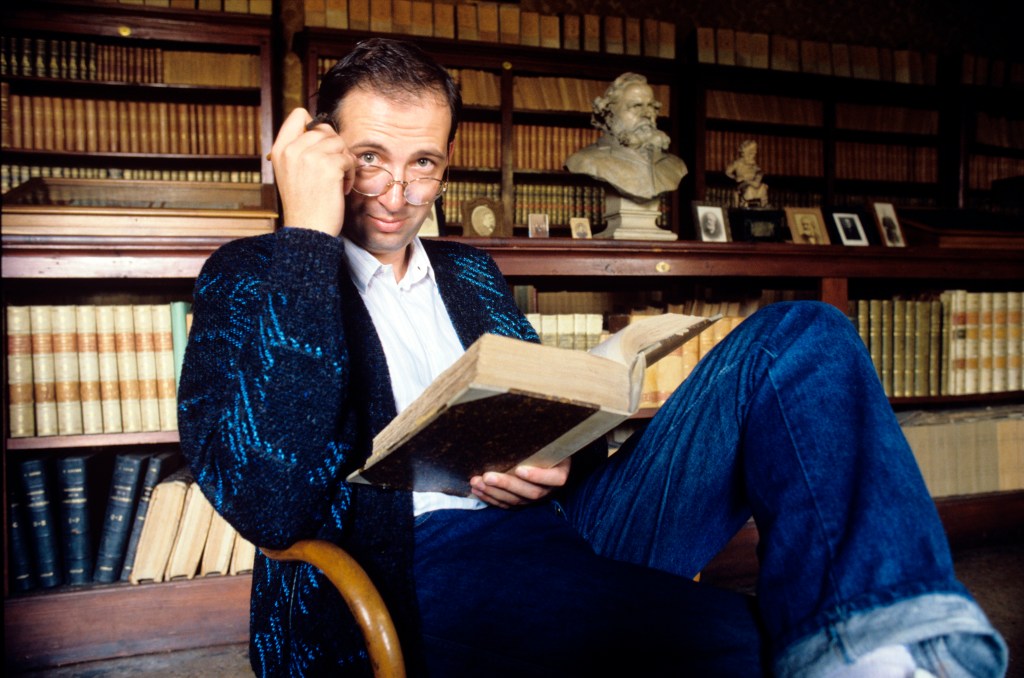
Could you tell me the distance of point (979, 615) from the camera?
1.65 ft

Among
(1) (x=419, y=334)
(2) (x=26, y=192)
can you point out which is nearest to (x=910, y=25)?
(1) (x=419, y=334)

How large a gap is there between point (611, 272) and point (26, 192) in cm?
152

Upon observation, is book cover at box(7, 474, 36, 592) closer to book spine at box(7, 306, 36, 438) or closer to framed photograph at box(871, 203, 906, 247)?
book spine at box(7, 306, 36, 438)

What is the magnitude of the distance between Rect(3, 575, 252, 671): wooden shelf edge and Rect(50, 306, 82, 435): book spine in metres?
0.41

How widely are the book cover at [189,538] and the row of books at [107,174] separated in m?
1.74

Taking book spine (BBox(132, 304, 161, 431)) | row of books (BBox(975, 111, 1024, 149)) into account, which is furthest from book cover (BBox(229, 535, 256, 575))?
row of books (BBox(975, 111, 1024, 149))

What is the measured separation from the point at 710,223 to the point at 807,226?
0.38 m

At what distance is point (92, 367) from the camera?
1.58m

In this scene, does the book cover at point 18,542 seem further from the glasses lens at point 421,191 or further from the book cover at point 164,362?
the glasses lens at point 421,191

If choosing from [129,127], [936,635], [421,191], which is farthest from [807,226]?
[129,127]

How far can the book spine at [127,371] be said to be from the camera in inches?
62.9

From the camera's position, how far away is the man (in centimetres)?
56

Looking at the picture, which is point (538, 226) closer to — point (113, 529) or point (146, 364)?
point (146, 364)

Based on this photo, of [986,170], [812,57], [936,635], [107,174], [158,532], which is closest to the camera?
[936,635]
